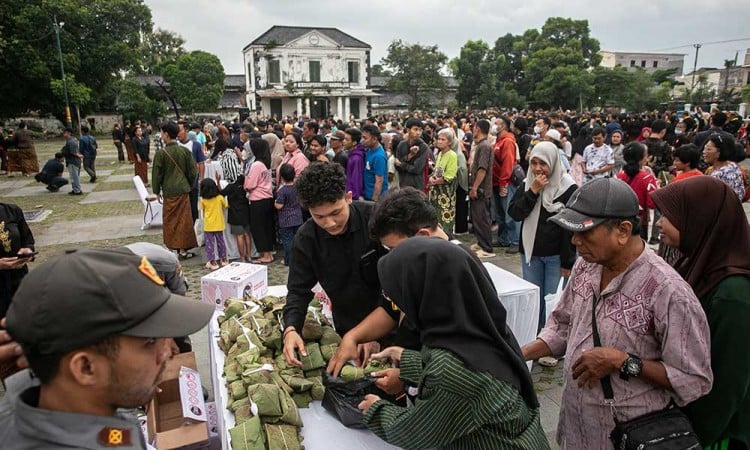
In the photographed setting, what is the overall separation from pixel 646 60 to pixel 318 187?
9921cm

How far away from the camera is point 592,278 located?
2.05 meters

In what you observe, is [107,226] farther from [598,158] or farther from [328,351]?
[598,158]

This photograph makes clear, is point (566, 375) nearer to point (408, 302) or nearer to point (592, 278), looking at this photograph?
point (592, 278)

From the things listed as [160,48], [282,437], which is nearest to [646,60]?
[160,48]

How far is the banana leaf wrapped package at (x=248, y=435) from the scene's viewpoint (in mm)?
1986

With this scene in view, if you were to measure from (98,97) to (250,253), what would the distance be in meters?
32.0

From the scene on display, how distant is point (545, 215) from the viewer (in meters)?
3.81

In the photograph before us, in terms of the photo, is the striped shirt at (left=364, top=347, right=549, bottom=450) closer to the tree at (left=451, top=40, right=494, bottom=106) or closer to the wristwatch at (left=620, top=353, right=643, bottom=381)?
the wristwatch at (left=620, top=353, right=643, bottom=381)

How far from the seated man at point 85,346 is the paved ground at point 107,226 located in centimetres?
291

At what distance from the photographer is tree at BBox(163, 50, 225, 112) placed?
127 ft

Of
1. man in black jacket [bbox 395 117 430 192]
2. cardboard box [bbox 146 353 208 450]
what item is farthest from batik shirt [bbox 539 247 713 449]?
man in black jacket [bbox 395 117 430 192]

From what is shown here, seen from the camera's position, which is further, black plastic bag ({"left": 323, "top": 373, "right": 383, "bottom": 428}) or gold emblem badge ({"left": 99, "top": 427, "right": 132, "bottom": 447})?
black plastic bag ({"left": 323, "top": 373, "right": 383, "bottom": 428})

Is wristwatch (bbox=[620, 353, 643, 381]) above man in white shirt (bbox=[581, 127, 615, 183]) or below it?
below

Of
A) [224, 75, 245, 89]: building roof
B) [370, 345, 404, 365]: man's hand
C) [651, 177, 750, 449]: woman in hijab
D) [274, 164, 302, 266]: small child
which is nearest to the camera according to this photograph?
[651, 177, 750, 449]: woman in hijab
